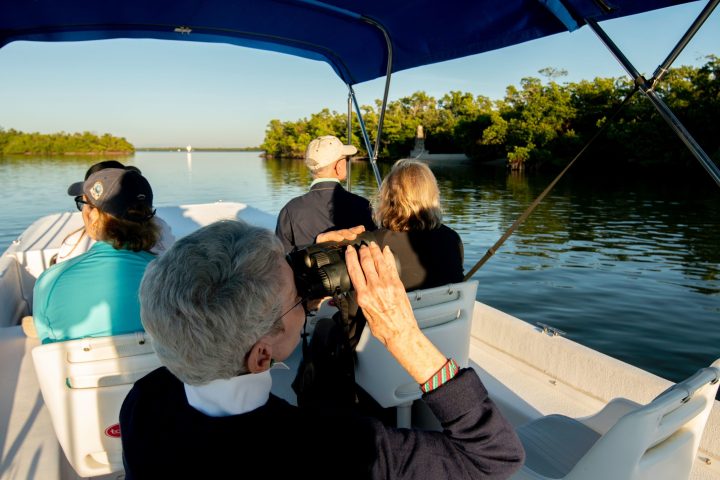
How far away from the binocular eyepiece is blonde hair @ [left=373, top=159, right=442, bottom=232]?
Answer: 0.88 m

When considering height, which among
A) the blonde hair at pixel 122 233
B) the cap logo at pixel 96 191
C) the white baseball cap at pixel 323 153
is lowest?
the blonde hair at pixel 122 233

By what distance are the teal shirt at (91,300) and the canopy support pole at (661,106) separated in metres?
1.83

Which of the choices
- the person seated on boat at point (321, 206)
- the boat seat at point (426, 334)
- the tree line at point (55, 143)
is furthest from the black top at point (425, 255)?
the tree line at point (55, 143)

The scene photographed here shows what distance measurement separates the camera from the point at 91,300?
1351mm

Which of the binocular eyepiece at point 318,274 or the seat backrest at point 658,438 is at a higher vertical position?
the binocular eyepiece at point 318,274

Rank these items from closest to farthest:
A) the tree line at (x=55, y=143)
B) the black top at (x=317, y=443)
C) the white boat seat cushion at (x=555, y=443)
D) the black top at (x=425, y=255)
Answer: the black top at (x=317, y=443) → the white boat seat cushion at (x=555, y=443) → the black top at (x=425, y=255) → the tree line at (x=55, y=143)

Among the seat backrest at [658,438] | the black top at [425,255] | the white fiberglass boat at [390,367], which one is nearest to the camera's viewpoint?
the seat backrest at [658,438]

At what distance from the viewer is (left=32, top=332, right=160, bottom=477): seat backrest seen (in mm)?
1202

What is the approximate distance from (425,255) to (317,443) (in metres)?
1.16

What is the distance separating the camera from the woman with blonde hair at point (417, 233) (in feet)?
5.69

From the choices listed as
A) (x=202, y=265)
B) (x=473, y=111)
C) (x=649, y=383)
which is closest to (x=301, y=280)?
(x=202, y=265)

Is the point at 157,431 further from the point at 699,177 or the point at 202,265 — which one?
the point at 699,177

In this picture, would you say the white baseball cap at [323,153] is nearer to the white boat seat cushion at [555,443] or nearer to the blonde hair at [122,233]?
the blonde hair at [122,233]

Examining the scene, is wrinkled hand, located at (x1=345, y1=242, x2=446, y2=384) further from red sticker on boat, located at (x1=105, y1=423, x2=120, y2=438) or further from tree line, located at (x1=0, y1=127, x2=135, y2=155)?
tree line, located at (x1=0, y1=127, x2=135, y2=155)
